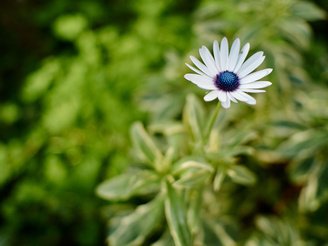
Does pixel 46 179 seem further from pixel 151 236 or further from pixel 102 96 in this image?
pixel 151 236

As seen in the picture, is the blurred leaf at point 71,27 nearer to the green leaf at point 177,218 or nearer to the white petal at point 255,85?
the green leaf at point 177,218

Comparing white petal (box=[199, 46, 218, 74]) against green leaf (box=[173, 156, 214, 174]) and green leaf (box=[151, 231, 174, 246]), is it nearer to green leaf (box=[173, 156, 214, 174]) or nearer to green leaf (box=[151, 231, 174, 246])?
green leaf (box=[173, 156, 214, 174])

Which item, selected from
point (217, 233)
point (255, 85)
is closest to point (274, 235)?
point (217, 233)

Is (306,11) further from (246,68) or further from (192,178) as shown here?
(192,178)

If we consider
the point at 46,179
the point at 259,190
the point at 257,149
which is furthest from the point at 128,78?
the point at 259,190

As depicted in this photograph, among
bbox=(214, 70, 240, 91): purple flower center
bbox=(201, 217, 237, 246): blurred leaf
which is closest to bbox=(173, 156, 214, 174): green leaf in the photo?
bbox=(214, 70, 240, 91): purple flower center
